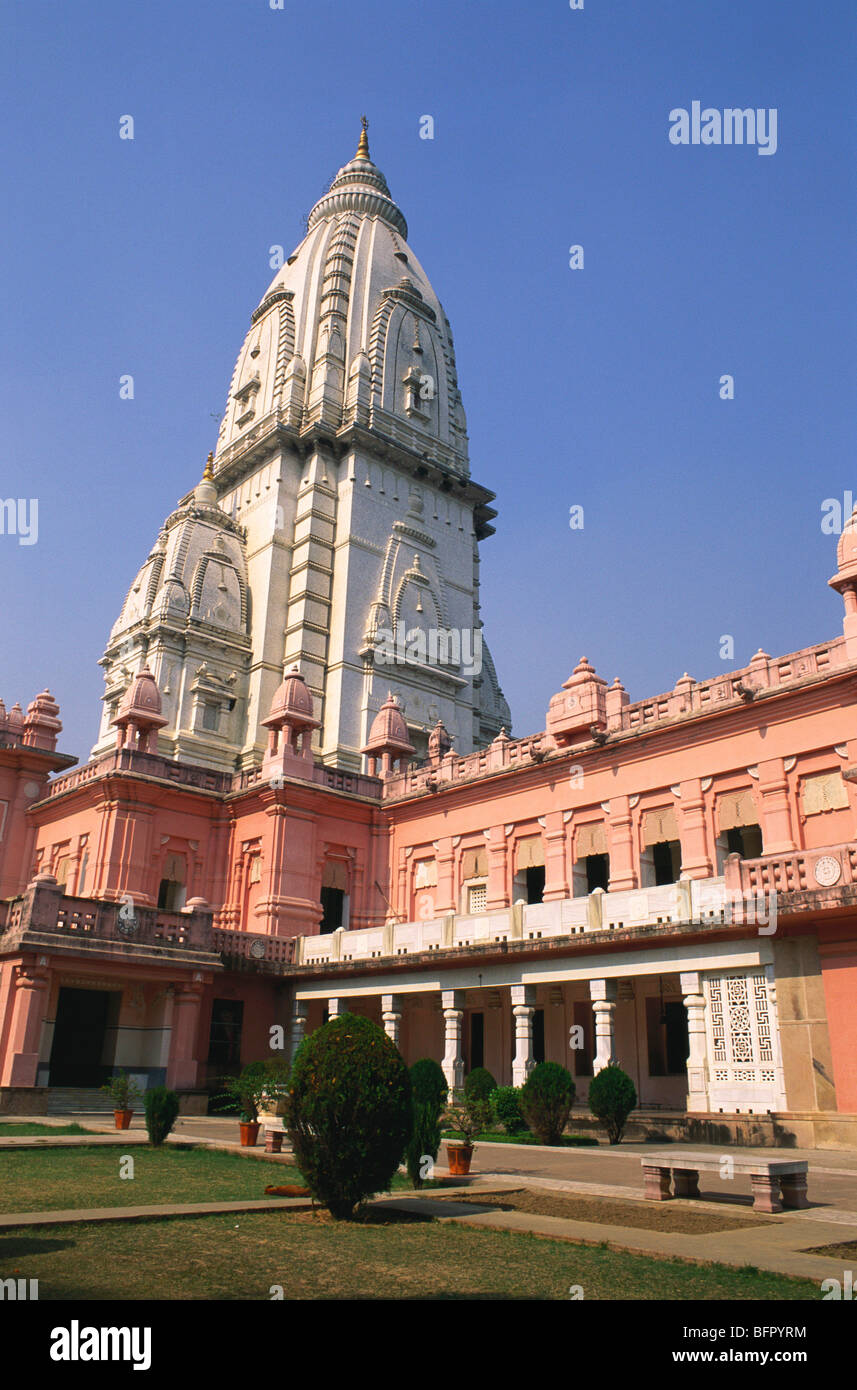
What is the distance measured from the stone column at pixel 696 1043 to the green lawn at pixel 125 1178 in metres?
8.04

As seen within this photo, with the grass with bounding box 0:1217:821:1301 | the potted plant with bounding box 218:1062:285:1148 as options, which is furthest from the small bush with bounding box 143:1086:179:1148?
A: the grass with bounding box 0:1217:821:1301

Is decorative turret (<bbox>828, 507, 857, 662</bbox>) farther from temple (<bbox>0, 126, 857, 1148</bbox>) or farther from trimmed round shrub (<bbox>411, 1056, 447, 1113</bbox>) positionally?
trimmed round shrub (<bbox>411, 1056, 447, 1113</bbox>)

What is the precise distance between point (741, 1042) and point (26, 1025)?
14.6m

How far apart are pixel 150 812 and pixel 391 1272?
24.6m

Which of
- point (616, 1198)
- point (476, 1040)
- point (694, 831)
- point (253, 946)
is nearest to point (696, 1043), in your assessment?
point (694, 831)

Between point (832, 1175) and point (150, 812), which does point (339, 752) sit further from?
point (832, 1175)

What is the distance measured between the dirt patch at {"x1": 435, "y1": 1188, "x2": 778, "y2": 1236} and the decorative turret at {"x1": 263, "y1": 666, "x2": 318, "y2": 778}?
67.2 ft

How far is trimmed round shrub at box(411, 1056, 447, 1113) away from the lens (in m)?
17.0

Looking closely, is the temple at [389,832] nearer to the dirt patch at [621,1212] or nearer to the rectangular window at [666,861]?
the rectangular window at [666,861]

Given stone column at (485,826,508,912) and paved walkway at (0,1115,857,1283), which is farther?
stone column at (485,826,508,912)

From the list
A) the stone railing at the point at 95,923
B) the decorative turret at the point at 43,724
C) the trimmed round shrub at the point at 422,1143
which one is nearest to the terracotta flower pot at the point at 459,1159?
the trimmed round shrub at the point at 422,1143

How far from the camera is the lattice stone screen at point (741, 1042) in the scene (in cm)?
1759

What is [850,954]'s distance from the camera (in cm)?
1736
